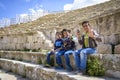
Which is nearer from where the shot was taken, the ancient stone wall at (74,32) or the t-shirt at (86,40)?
the t-shirt at (86,40)

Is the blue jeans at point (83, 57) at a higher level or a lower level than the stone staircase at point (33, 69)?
higher

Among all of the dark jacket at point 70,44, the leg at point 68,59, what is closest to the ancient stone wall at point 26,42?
the dark jacket at point 70,44

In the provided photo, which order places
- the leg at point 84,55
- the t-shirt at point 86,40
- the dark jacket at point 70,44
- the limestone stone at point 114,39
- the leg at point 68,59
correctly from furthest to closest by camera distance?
the limestone stone at point 114,39, the dark jacket at point 70,44, the leg at point 68,59, the t-shirt at point 86,40, the leg at point 84,55

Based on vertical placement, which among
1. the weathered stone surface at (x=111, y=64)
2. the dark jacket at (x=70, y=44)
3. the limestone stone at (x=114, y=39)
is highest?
the limestone stone at (x=114, y=39)

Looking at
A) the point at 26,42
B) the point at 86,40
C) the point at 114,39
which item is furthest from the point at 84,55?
the point at 26,42

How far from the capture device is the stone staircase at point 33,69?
20.5 feet

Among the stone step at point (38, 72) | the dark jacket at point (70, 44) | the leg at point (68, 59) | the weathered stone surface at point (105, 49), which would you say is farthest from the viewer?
the weathered stone surface at point (105, 49)

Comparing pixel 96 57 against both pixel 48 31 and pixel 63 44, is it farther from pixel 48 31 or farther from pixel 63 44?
pixel 48 31

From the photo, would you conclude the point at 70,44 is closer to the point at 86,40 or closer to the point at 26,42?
the point at 86,40

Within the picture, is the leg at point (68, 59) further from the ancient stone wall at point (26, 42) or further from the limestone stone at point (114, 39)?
the ancient stone wall at point (26, 42)

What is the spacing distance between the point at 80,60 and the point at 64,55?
3.92 feet

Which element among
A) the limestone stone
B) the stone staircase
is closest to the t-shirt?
the stone staircase

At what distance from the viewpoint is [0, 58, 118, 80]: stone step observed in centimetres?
582

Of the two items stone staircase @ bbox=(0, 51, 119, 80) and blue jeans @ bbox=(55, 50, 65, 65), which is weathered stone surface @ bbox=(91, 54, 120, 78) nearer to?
stone staircase @ bbox=(0, 51, 119, 80)
